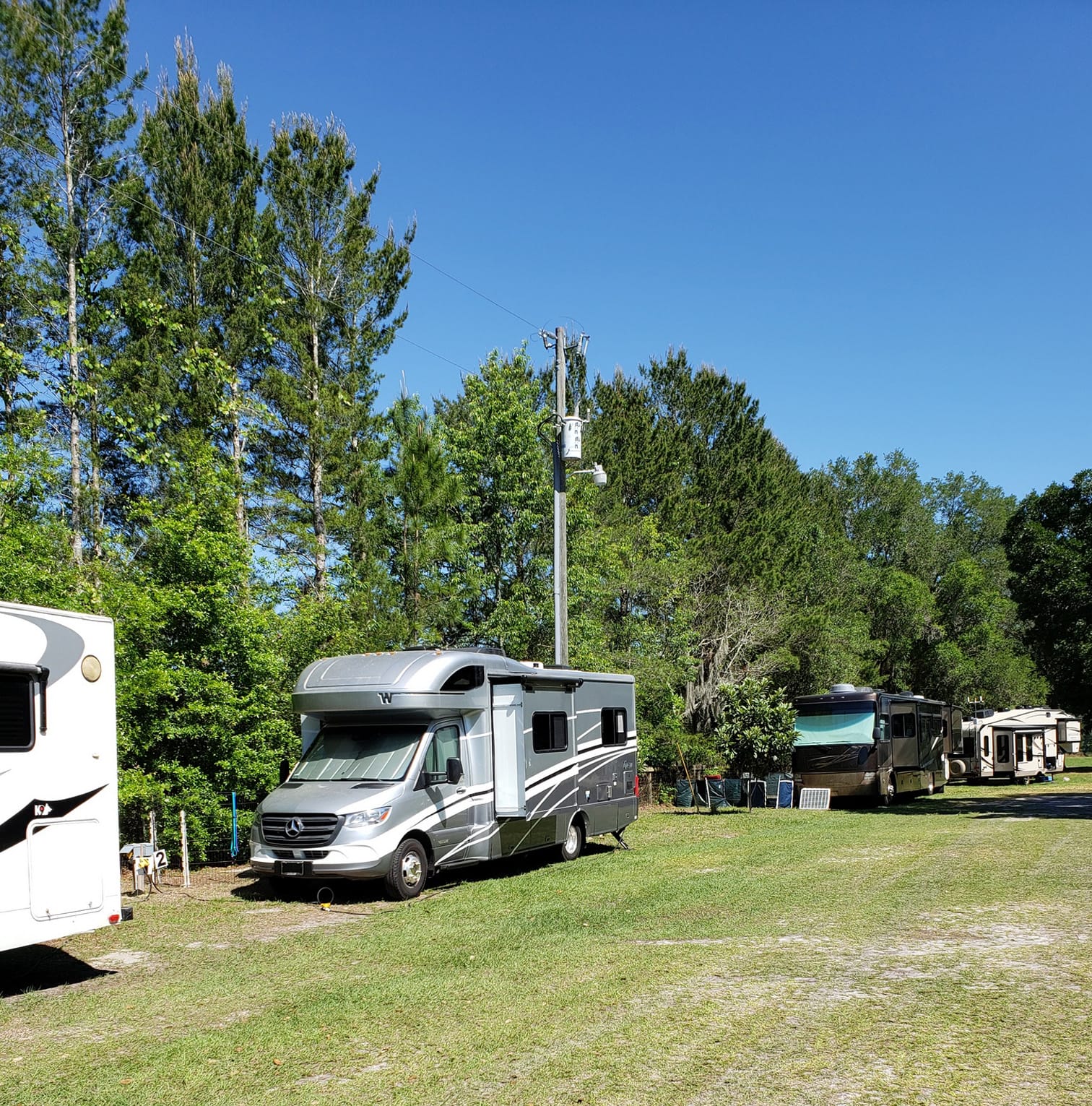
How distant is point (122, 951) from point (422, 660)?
4.63 m

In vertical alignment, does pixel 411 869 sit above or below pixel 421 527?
below

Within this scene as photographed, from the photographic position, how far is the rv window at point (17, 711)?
26.3 ft

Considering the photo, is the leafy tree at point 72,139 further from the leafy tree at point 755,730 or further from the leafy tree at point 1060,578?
the leafy tree at point 1060,578

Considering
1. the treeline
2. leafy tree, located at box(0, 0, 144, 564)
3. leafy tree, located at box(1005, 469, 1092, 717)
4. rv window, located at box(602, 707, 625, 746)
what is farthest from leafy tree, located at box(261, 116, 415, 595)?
leafy tree, located at box(1005, 469, 1092, 717)

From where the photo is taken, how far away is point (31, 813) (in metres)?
8.15

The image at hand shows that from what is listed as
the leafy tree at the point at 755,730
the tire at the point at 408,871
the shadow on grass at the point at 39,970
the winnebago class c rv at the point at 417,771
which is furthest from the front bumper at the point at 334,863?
the leafy tree at the point at 755,730

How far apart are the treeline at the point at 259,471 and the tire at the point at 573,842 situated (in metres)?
4.43

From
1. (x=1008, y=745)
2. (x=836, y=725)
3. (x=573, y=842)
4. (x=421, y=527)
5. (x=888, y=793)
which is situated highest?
(x=421, y=527)

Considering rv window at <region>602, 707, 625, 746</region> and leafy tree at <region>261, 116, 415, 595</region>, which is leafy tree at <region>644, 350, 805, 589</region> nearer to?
leafy tree at <region>261, 116, 415, 595</region>

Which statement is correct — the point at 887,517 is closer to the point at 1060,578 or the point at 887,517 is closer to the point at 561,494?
the point at 1060,578

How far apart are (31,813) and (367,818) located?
4.38 m

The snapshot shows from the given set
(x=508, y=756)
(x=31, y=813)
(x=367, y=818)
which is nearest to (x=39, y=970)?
(x=31, y=813)

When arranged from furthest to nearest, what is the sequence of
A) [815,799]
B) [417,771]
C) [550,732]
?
[815,799]
[550,732]
[417,771]

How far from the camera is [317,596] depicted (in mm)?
21016
